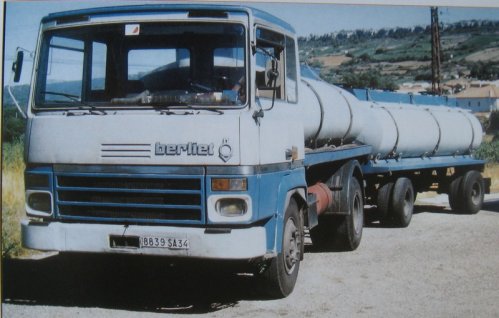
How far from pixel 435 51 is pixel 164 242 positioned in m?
4.98

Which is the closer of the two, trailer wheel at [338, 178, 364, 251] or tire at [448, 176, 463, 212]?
trailer wheel at [338, 178, 364, 251]

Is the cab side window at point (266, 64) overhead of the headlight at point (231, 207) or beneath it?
overhead

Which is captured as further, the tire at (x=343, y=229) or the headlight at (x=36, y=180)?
the tire at (x=343, y=229)

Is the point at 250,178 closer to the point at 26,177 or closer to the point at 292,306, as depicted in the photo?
the point at 292,306

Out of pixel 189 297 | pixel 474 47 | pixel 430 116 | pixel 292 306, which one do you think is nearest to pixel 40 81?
pixel 189 297

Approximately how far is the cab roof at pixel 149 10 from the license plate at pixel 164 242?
1.81 meters

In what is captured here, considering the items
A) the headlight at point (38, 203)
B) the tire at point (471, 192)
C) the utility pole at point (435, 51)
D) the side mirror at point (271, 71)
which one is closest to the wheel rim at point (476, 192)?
the tire at point (471, 192)

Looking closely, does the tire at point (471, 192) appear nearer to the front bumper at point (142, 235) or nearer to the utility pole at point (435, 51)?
the utility pole at point (435, 51)

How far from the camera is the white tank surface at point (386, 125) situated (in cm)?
707

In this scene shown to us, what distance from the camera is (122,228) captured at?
4.89m

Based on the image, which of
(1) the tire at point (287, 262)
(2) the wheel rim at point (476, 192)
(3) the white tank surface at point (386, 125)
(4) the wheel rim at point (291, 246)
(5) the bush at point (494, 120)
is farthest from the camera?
(2) the wheel rim at point (476, 192)

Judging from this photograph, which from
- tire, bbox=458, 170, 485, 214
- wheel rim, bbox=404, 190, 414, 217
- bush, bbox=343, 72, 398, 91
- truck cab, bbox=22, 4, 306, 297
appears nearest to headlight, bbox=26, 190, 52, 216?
truck cab, bbox=22, 4, 306, 297

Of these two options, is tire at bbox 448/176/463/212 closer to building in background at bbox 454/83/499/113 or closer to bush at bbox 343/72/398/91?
building in background at bbox 454/83/499/113

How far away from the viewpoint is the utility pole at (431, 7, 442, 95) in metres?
6.85
